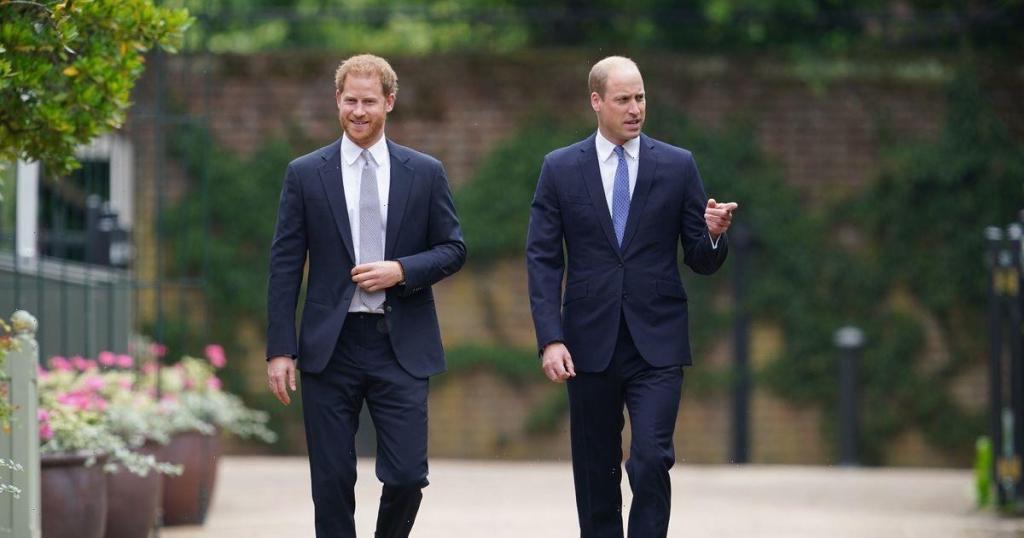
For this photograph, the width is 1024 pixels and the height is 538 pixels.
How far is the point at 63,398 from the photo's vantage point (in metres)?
7.29

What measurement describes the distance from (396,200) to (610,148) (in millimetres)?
732

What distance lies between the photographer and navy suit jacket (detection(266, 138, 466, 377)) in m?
5.36

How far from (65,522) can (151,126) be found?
791 cm

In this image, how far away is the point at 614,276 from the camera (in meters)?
5.58

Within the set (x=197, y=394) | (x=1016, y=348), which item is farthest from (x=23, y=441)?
(x=1016, y=348)

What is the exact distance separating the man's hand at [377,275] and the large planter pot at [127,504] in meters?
2.55

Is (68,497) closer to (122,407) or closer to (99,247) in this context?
(122,407)

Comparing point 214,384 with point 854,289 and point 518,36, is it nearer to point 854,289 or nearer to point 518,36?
point 854,289

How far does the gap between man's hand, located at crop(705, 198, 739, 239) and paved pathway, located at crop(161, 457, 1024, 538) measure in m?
3.12

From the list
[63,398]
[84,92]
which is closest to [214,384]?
[63,398]

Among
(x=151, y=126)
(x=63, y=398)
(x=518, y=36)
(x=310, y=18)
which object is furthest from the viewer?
(x=518, y=36)

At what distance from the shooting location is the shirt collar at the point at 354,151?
550 cm

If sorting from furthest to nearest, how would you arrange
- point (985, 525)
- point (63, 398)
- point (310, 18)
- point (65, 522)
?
1. point (310, 18)
2. point (985, 525)
3. point (63, 398)
4. point (65, 522)

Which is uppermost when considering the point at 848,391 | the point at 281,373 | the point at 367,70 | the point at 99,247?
the point at 367,70
